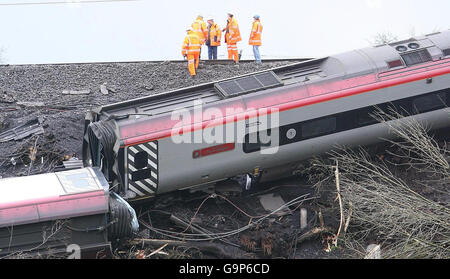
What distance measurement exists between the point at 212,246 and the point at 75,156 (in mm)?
4648


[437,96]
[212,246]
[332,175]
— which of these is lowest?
[212,246]

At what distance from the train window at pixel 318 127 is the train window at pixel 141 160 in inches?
128

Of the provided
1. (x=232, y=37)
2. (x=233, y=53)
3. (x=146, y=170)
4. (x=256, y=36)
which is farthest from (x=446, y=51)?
(x=232, y=37)

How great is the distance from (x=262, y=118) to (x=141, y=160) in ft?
8.22

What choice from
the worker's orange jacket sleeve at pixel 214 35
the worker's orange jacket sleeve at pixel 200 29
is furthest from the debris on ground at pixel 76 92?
the worker's orange jacket sleeve at pixel 214 35

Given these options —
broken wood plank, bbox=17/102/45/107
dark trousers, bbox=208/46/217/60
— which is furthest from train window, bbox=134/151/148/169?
dark trousers, bbox=208/46/217/60

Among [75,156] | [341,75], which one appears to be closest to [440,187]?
[341,75]

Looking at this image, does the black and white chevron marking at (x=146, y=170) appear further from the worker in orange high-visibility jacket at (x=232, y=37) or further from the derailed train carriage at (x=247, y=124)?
the worker in orange high-visibility jacket at (x=232, y=37)

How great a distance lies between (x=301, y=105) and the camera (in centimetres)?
1366

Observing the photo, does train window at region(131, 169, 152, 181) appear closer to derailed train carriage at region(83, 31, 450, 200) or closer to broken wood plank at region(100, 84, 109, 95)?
derailed train carriage at region(83, 31, 450, 200)

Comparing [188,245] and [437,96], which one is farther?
[437,96]

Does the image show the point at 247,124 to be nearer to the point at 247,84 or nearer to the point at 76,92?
the point at 247,84

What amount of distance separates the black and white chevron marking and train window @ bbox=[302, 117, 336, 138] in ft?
10.1

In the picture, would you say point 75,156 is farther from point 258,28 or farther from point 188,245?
point 258,28
